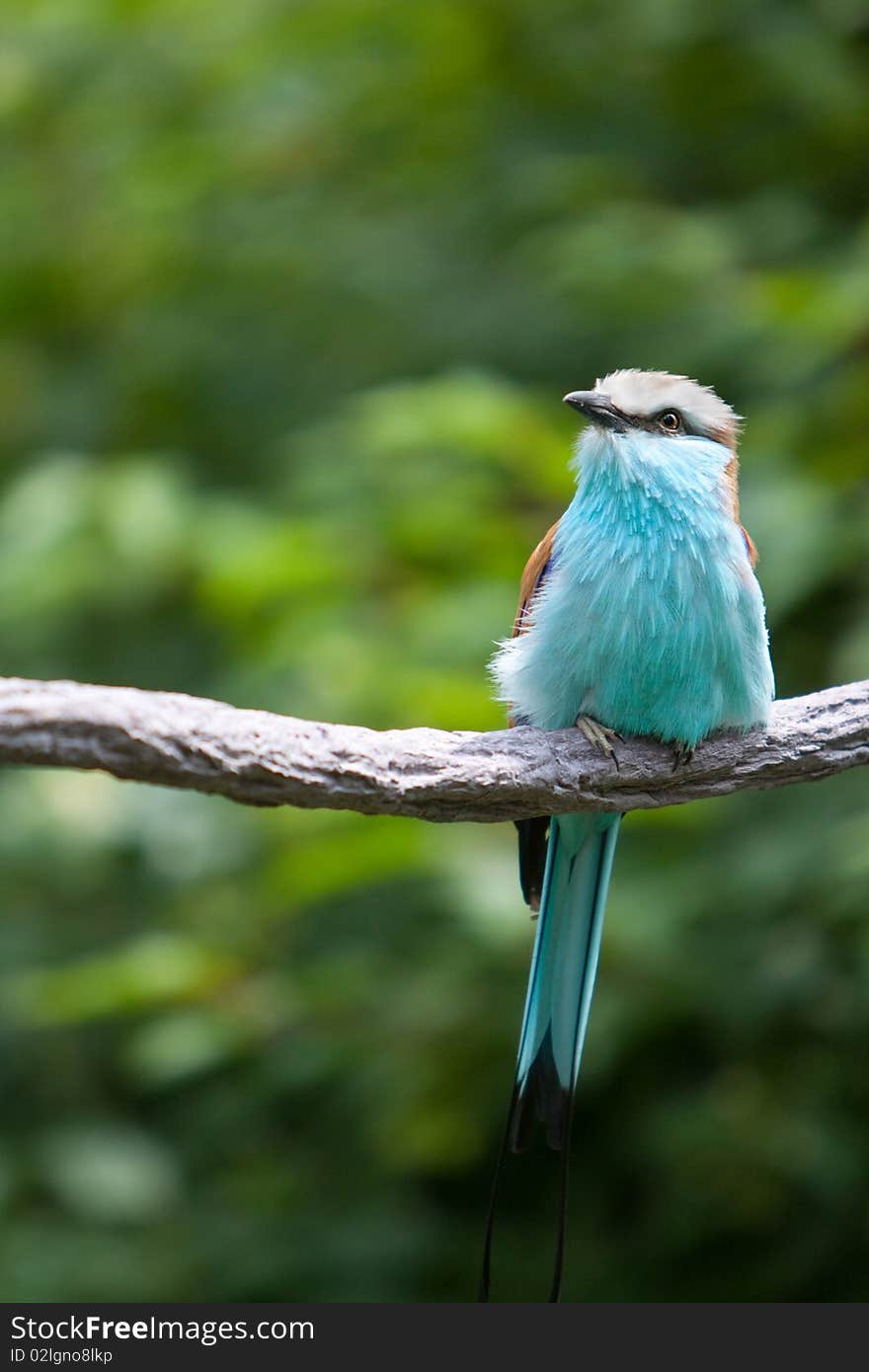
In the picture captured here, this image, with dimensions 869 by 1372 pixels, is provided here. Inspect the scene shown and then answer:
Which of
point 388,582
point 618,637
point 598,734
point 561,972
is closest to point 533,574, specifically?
point 618,637

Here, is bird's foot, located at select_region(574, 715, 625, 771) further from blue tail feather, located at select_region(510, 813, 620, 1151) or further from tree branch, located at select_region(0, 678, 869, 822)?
blue tail feather, located at select_region(510, 813, 620, 1151)

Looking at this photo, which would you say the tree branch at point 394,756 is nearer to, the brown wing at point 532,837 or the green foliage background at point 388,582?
the brown wing at point 532,837

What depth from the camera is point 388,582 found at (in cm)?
394

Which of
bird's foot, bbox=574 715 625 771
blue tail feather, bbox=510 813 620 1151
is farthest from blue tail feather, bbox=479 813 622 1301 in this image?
bird's foot, bbox=574 715 625 771

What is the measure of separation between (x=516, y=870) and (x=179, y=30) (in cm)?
328

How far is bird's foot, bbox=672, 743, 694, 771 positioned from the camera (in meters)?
2.76

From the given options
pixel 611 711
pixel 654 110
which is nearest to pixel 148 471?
pixel 611 711

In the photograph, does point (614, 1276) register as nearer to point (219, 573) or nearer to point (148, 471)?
point (219, 573)

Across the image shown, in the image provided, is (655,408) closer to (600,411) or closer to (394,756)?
(600,411)

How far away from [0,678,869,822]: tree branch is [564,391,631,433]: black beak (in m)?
0.60

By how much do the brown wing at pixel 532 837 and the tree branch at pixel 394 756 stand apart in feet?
1.35

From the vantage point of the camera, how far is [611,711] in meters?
2.79

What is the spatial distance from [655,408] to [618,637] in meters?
0.47

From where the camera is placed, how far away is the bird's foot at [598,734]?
2.71 m
